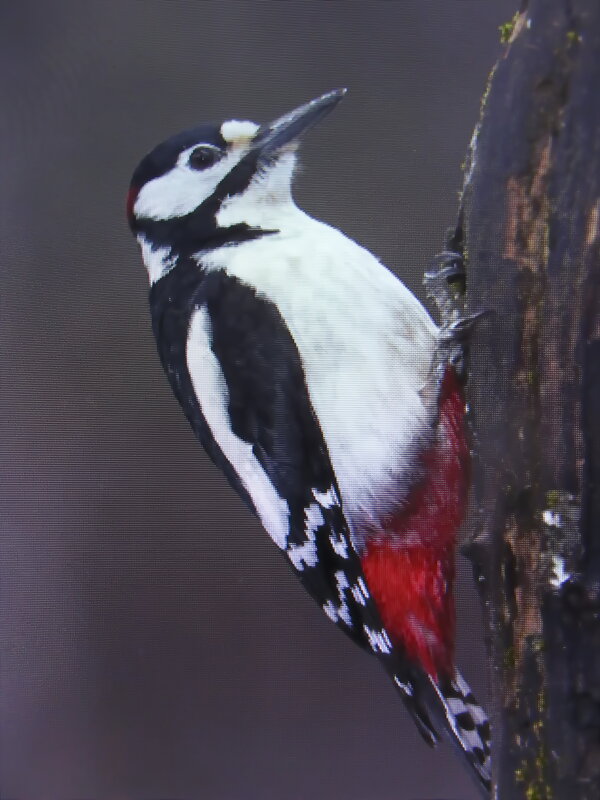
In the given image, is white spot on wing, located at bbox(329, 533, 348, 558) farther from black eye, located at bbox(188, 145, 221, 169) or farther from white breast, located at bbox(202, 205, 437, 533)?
black eye, located at bbox(188, 145, 221, 169)

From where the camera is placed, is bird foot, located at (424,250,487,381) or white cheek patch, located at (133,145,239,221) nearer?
bird foot, located at (424,250,487,381)

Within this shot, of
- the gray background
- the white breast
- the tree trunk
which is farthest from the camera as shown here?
the gray background

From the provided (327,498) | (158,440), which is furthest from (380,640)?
(158,440)

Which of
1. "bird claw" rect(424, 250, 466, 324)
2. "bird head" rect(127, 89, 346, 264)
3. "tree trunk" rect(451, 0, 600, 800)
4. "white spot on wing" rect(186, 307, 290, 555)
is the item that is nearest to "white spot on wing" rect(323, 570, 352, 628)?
"white spot on wing" rect(186, 307, 290, 555)

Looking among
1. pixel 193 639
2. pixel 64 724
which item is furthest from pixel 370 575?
pixel 64 724

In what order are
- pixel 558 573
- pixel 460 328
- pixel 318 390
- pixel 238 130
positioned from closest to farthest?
pixel 558 573 → pixel 460 328 → pixel 318 390 → pixel 238 130

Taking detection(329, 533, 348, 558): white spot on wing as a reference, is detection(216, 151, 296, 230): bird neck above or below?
above

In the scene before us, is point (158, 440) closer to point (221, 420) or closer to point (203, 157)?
point (221, 420)

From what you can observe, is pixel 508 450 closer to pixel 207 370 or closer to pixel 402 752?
pixel 207 370

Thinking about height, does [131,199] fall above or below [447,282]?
above
